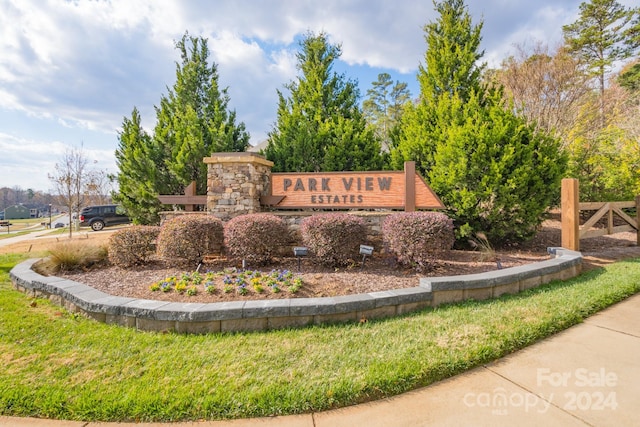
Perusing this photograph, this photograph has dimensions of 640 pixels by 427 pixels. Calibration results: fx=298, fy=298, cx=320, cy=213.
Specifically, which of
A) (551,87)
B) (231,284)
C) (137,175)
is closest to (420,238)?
(231,284)

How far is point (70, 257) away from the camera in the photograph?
5051 millimetres

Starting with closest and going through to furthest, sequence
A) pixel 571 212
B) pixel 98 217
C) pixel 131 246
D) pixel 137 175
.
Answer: pixel 131 246, pixel 571 212, pixel 137 175, pixel 98 217

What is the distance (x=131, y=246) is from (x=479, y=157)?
676 centimetres

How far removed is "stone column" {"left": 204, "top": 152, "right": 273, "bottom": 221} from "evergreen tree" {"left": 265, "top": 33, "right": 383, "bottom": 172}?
2155mm

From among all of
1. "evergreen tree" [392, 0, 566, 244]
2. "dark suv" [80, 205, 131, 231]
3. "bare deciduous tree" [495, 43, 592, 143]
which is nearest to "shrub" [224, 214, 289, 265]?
"evergreen tree" [392, 0, 566, 244]

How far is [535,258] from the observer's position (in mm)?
5617

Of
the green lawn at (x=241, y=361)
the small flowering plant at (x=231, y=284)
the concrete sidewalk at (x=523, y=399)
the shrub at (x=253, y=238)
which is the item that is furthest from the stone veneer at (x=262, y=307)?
the shrub at (x=253, y=238)

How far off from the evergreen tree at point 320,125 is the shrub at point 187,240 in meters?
3.66

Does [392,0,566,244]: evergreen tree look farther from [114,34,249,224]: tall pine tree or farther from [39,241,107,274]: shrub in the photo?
[39,241,107,274]: shrub

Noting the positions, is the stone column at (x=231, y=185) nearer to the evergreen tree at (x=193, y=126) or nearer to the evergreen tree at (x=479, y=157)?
the evergreen tree at (x=193, y=126)

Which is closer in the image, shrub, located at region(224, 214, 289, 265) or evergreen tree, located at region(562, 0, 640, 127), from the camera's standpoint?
shrub, located at region(224, 214, 289, 265)

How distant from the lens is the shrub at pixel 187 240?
4949 millimetres

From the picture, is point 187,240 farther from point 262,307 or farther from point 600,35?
point 600,35

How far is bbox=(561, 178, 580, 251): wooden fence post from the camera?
5461 millimetres
